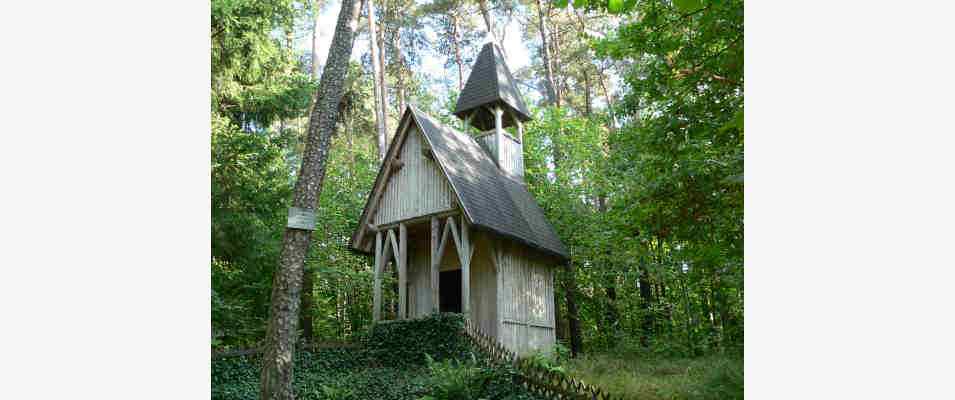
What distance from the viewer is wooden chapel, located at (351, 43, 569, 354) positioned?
14.1 m

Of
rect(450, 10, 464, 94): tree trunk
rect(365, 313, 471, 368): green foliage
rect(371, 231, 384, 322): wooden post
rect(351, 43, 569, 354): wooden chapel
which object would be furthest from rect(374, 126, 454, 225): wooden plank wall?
rect(450, 10, 464, 94): tree trunk

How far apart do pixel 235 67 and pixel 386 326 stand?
25.1 ft

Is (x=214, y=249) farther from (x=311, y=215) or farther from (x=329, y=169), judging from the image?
(x=329, y=169)

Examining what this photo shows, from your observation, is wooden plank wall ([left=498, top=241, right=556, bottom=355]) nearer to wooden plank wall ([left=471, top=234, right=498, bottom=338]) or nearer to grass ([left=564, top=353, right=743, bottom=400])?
wooden plank wall ([left=471, top=234, right=498, bottom=338])

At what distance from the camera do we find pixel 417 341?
43.7ft

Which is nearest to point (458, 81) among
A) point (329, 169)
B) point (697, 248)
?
point (329, 169)

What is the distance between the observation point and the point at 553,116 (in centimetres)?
2291

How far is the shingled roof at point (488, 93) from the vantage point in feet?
61.2

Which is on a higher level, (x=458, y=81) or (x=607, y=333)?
(x=458, y=81)

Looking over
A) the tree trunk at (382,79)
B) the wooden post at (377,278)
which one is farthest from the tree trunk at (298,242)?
the tree trunk at (382,79)

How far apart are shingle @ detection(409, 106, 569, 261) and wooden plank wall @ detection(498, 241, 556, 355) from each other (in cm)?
54

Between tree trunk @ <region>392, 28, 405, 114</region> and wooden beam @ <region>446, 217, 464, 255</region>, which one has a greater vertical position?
Answer: tree trunk @ <region>392, 28, 405, 114</region>

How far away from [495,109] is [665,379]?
978 cm

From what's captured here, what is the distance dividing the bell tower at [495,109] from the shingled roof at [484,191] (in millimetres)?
662
